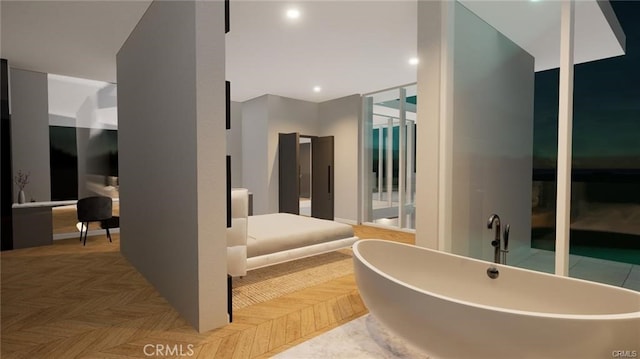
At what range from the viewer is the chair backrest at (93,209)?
15.2ft

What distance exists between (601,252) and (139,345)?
327cm

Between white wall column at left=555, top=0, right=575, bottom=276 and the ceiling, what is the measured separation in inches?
3.3

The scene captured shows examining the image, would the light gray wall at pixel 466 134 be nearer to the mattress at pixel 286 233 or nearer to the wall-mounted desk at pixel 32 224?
the mattress at pixel 286 233

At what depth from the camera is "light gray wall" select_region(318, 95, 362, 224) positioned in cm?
659

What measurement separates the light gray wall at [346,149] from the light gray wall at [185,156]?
427 centimetres

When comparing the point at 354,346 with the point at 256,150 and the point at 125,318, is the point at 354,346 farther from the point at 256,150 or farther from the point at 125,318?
the point at 256,150

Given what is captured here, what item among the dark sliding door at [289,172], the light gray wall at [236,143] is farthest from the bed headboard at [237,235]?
the light gray wall at [236,143]

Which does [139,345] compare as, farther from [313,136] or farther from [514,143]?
[313,136]

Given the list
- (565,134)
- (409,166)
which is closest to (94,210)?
(409,166)

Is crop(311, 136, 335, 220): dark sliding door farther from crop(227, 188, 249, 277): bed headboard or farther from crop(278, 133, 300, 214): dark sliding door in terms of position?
crop(227, 188, 249, 277): bed headboard

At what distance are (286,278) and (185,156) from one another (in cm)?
175

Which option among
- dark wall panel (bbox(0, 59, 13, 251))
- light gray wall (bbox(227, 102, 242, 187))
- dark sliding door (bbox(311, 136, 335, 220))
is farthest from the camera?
light gray wall (bbox(227, 102, 242, 187))

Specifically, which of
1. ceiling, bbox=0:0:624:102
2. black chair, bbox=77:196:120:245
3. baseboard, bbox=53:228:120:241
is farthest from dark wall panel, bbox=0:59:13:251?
black chair, bbox=77:196:120:245

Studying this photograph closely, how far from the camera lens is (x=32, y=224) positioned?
4.54m
